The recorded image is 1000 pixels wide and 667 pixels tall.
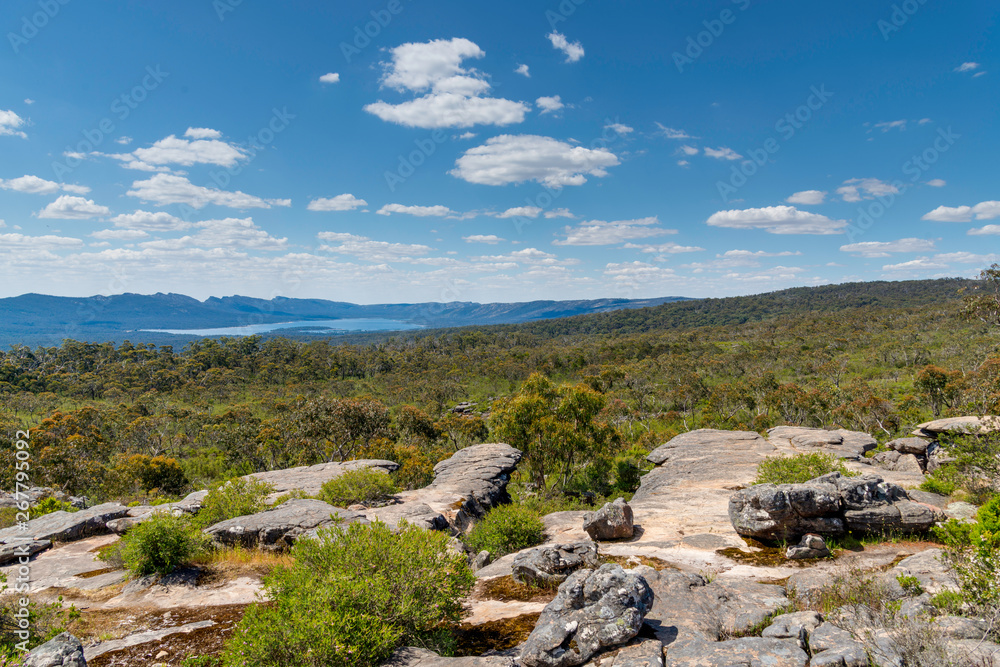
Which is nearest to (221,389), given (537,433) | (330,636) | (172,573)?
(537,433)

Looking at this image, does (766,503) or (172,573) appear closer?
(172,573)

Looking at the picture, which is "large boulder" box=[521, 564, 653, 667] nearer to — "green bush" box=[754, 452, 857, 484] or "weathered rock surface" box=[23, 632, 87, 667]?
"weathered rock surface" box=[23, 632, 87, 667]

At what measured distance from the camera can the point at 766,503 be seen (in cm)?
1302

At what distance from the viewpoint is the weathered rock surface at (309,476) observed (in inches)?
798

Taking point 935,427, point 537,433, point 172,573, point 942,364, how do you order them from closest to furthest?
point 172,573
point 935,427
point 537,433
point 942,364

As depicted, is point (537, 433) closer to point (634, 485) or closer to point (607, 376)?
point (634, 485)

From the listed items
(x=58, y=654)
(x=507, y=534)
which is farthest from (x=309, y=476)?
(x=58, y=654)

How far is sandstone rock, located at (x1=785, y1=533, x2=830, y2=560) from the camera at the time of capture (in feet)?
39.7

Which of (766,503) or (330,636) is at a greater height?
(330,636)

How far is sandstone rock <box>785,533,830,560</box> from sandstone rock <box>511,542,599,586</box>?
5628 millimetres

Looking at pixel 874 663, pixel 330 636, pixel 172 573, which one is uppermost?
pixel 330 636

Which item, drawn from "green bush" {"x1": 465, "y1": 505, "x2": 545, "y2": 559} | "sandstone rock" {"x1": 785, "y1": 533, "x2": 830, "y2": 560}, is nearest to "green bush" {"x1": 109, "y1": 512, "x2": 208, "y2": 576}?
"green bush" {"x1": 465, "y1": 505, "x2": 545, "y2": 559}

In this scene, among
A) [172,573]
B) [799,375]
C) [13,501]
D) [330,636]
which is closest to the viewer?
Answer: [330,636]

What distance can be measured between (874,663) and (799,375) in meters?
84.3
